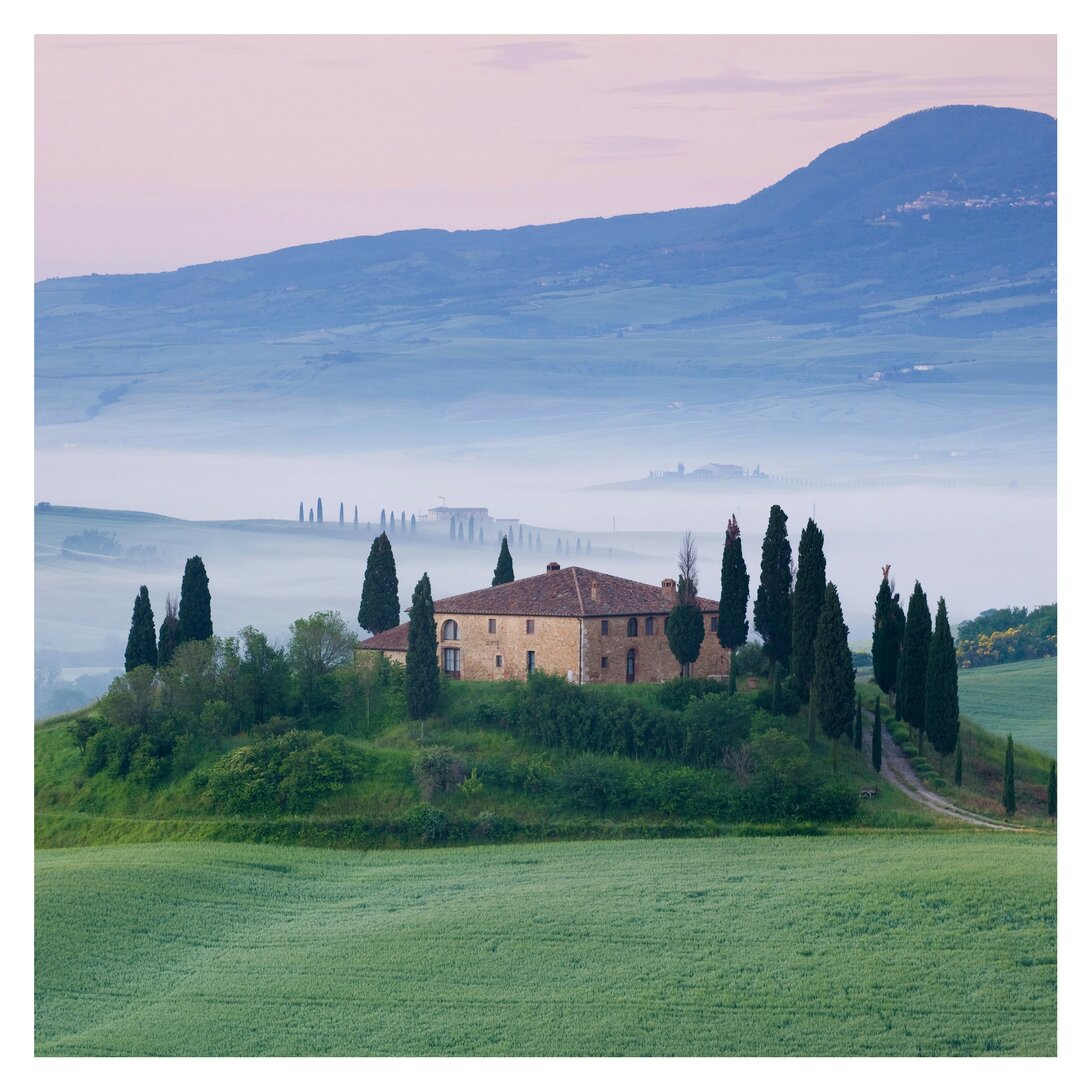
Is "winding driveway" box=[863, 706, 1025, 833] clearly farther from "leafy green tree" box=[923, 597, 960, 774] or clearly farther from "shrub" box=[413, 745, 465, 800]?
"shrub" box=[413, 745, 465, 800]

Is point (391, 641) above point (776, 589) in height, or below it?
below

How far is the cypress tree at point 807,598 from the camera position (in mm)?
51500

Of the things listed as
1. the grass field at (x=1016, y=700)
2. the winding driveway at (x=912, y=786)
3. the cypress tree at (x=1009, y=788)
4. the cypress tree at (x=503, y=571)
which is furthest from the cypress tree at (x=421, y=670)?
the grass field at (x=1016, y=700)

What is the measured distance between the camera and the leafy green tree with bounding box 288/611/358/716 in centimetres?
5350

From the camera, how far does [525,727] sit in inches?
1975

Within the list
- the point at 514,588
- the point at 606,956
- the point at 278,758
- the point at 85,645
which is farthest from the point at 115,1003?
the point at 85,645

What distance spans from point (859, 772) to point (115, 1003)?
74.4 ft

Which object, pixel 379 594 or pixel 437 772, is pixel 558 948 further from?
pixel 379 594

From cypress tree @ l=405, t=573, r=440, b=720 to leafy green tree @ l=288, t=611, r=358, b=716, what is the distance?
361cm

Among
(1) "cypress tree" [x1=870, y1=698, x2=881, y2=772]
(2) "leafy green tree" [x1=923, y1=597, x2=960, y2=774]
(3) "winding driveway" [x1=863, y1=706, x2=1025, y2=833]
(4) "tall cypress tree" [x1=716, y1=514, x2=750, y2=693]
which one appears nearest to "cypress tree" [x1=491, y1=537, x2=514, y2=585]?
(4) "tall cypress tree" [x1=716, y1=514, x2=750, y2=693]

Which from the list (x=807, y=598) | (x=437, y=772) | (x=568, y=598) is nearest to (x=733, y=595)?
(x=807, y=598)

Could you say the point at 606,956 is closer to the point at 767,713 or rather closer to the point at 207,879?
the point at 207,879

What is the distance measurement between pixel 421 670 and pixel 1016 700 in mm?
37945

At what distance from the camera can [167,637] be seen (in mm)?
56250
